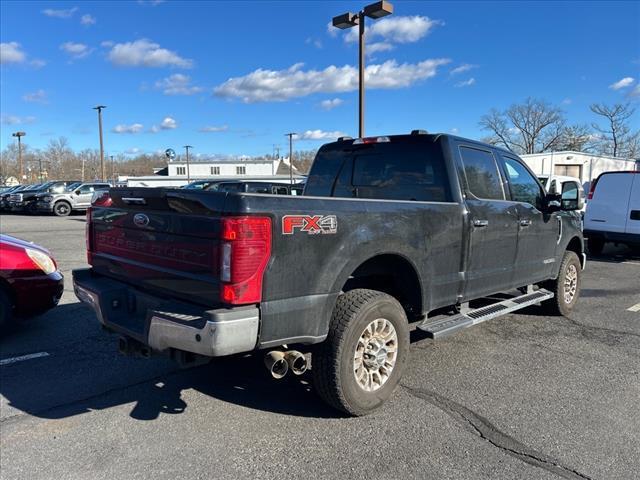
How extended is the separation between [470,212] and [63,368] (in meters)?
3.87

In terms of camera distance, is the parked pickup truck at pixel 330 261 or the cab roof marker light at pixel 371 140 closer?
the parked pickup truck at pixel 330 261

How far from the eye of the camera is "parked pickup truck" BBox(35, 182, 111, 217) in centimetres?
2423

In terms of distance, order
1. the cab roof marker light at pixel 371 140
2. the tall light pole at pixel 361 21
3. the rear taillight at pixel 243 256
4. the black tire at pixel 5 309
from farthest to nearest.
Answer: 1. the tall light pole at pixel 361 21
2. the black tire at pixel 5 309
3. the cab roof marker light at pixel 371 140
4. the rear taillight at pixel 243 256

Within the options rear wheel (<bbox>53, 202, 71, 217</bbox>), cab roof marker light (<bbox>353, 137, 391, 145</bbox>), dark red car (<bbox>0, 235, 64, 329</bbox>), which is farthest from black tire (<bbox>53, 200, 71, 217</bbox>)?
cab roof marker light (<bbox>353, 137, 391, 145</bbox>)

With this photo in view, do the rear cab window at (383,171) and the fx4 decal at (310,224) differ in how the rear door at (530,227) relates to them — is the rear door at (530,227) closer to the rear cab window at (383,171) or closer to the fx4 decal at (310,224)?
the rear cab window at (383,171)

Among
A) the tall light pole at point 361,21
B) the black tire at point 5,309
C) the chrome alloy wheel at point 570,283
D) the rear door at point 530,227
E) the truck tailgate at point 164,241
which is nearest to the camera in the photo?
the truck tailgate at point 164,241

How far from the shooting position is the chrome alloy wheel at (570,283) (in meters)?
6.50

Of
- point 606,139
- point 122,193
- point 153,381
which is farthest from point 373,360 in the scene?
point 606,139

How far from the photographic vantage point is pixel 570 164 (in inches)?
1328

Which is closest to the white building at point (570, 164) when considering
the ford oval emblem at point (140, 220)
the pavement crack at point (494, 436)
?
the pavement crack at point (494, 436)

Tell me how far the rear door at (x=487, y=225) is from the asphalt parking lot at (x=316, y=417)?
767 mm

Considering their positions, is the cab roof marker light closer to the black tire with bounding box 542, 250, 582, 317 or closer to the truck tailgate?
the truck tailgate

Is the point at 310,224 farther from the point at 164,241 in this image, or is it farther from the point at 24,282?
the point at 24,282

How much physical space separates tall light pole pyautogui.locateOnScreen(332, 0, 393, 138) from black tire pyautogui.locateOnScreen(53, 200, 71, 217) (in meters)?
16.7
